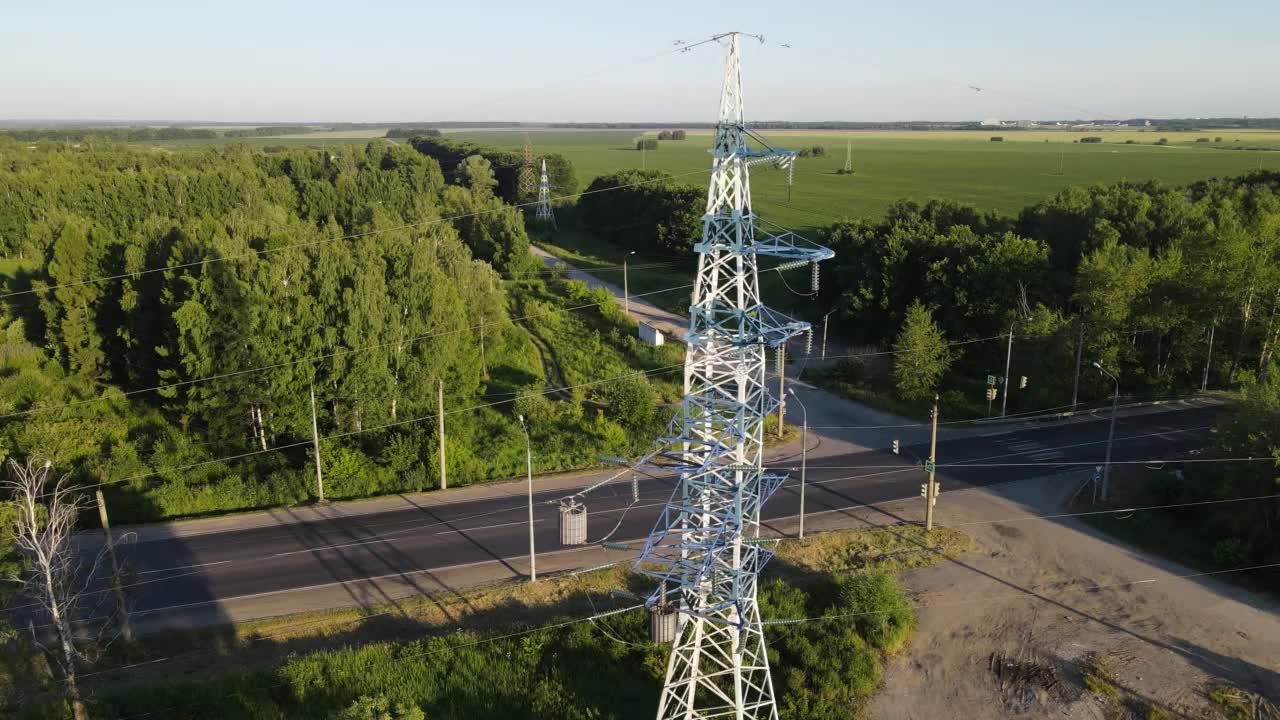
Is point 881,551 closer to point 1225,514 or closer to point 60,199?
point 1225,514

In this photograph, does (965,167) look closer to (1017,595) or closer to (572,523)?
(1017,595)

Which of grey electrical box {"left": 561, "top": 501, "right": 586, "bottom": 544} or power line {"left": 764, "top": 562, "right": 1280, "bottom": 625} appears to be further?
power line {"left": 764, "top": 562, "right": 1280, "bottom": 625}

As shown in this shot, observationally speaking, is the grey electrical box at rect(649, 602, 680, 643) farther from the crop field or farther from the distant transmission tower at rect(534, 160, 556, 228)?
the distant transmission tower at rect(534, 160, 556, 228)

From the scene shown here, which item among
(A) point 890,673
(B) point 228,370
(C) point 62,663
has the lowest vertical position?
(A) point 890,673

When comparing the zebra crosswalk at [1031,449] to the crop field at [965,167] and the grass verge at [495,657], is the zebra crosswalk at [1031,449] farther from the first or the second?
the crop field at [965,167]

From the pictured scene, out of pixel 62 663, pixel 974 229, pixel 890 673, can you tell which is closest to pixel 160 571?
pixel 62 663

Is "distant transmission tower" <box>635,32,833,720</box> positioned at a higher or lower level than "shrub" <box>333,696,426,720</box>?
higher

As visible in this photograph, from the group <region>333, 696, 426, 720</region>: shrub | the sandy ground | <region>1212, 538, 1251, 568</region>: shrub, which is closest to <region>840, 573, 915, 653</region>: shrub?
the sandy ground

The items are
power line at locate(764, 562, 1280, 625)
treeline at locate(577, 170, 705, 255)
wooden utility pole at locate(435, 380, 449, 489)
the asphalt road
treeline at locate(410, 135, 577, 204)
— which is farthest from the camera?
treeline at locate(410, 135, 577, 204)

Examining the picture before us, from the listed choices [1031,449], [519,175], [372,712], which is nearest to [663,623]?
[372,712]
